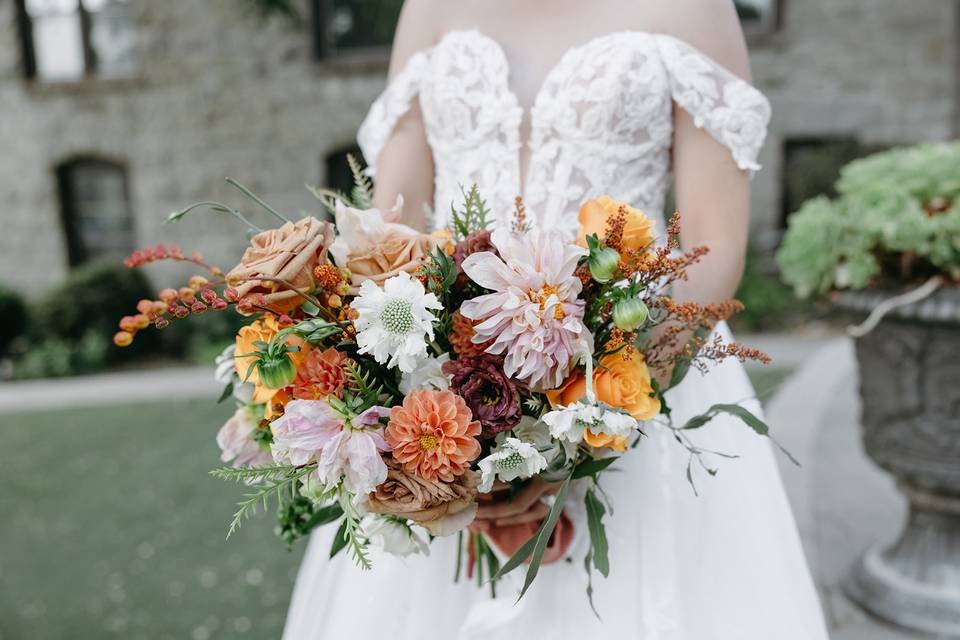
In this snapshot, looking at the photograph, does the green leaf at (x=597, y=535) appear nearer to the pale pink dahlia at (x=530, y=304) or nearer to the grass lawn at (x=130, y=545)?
the pale pink dahlia at (x=530, y=304)

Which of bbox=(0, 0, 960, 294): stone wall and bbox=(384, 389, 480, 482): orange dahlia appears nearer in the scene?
bbox=(384, 389, 480, 482): orange dahlia

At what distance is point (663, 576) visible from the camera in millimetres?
1625

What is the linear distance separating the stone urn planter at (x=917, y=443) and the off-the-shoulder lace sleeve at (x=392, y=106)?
5.83 feet

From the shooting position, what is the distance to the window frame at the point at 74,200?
10.9 metres

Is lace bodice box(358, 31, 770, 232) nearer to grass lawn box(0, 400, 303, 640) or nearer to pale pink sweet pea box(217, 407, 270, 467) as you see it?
pale pink sweet pea box(217, 407, 270, 467)

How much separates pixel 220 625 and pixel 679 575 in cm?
251

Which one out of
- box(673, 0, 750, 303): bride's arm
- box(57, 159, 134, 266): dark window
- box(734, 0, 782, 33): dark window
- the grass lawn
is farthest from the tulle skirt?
box(57, 159, 134, 266): dark window

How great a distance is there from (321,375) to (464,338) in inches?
8.7

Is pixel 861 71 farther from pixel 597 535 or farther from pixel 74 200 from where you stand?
pixel 74 200

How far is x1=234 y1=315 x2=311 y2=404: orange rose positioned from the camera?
4.14 feet

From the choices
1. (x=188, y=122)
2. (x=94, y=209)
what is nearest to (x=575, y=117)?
(x=188, y=122)

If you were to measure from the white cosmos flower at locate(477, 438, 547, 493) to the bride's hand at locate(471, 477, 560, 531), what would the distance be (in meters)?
0.18

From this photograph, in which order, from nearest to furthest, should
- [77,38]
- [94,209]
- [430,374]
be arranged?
[430,374] < [77,38] < [94,209]

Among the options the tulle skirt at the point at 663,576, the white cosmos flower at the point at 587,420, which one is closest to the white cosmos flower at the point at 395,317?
the white cosmos flower at the point at 587,420
